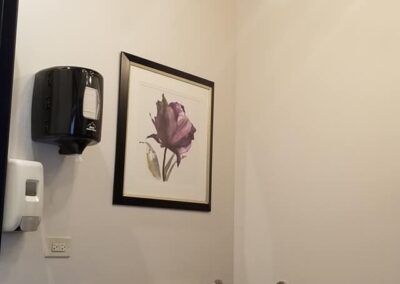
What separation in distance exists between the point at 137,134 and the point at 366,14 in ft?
4.30

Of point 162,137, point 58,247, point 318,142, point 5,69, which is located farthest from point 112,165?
point 318,142

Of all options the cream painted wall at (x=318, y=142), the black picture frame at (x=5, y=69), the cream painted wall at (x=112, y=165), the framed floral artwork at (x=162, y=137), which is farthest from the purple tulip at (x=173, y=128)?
the black picture frame at (x=5, y=69)

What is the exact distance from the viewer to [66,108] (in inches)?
78.2

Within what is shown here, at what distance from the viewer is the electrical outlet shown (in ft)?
6.78

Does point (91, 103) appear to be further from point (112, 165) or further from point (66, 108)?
point (112, 165)

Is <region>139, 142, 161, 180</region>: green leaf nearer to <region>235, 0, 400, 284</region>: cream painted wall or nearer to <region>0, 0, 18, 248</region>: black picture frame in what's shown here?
<region>235, 0, 400, 284</region>: cream painted wall

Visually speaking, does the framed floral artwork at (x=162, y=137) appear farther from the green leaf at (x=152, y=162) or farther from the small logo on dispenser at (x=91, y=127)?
the small logo on dispenser at (x=91, y=127)

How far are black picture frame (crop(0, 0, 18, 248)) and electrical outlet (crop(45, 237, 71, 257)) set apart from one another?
0.29 meters

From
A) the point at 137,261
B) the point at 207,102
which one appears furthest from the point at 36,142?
the point at 207,102

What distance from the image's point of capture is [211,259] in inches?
108

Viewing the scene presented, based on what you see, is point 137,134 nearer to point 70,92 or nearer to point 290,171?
point 70,92

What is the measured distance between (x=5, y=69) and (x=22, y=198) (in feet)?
1.64

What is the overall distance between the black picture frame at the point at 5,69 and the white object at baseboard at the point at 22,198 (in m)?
0.03

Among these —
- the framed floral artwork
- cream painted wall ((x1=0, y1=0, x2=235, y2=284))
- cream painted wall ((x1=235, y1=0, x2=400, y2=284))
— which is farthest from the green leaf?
cream painted wall ((x1=235, y1=0, x2=400, y2=284))
